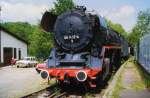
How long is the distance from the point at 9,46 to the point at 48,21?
1493 inches

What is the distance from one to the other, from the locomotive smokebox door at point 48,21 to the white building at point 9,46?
34.5 m

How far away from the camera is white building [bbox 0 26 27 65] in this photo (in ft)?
176

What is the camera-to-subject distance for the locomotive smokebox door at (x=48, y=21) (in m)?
19.0

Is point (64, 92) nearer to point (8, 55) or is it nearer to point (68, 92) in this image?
point (68, 92)

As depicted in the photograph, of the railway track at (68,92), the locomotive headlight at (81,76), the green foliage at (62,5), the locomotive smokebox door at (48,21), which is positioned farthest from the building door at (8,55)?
the locomotive headlight at (81,76)

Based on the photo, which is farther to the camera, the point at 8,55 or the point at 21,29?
the point at 21,29

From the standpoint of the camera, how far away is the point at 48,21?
63.2 ft

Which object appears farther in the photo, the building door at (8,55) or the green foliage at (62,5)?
the building door at (8,55)

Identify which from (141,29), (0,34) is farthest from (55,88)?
(141,29)

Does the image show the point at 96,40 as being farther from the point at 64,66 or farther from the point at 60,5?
the point at 60,5

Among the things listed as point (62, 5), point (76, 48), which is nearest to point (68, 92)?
point (76, 48)

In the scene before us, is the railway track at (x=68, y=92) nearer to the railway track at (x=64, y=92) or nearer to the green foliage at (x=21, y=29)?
the railway track at (x=64, y=92)

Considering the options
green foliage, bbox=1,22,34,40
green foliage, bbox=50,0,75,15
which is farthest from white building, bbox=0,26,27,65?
green foliage, bbox=1,22,34,40

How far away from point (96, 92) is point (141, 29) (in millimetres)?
53759
